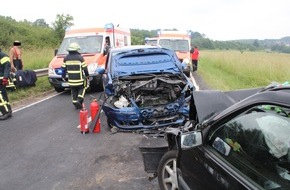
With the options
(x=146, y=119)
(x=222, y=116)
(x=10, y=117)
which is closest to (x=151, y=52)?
(x=146, y=119)

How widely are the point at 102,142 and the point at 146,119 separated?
104 centimetres

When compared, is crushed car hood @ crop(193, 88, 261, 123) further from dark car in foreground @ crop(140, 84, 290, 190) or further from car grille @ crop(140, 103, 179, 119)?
car grille @ crop(140, 103, 179, 119)

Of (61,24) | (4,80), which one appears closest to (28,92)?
(4,80)

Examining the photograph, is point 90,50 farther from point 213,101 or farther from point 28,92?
point 213,101

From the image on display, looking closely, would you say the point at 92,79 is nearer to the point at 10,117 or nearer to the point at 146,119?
the point at 10,117

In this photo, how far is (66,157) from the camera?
5488 millimetres

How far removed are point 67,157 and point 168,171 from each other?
7.75 ft

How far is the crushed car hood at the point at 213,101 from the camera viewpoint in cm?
362

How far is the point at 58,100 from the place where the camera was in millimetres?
10828

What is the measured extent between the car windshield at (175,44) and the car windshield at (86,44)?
460 centimetres

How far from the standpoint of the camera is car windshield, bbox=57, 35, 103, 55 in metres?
12.8

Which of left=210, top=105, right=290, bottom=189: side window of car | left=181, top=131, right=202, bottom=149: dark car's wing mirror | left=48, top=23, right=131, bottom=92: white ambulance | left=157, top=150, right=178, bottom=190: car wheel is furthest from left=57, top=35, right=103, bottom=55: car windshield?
left=210, top=105, right=290, bottom=189: side window of car

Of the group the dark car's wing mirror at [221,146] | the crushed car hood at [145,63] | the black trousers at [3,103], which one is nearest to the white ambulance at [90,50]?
the crushed car hood at [145,63]

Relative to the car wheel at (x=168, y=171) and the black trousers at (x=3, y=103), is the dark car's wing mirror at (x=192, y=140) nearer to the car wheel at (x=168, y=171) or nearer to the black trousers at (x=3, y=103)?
the car wheel at (x=168, y=171)
